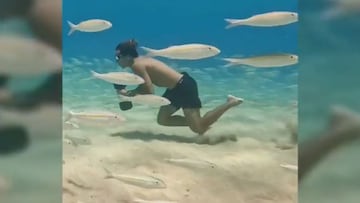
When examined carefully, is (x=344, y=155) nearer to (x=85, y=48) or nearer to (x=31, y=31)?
(x=85, y=48)

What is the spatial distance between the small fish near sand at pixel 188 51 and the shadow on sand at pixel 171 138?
0.69ft

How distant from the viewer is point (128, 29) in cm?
178

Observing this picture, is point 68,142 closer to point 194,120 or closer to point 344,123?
point 194,120

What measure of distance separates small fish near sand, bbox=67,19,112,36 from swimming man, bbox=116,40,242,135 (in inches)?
2.6

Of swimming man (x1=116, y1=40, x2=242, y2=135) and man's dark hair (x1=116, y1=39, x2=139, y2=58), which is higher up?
man's dark hair (x1=116, y1=39, x2=139, y2=58)

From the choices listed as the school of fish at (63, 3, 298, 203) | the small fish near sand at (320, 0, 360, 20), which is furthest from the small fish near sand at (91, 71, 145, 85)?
the small fish near sand at (320, 0, 360, 20)

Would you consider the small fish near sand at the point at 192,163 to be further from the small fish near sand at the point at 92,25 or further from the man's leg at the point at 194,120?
the small fish near sand at the point at 92,25

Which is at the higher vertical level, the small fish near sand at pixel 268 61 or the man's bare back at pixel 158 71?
the small fish near sand at pixel 268 61

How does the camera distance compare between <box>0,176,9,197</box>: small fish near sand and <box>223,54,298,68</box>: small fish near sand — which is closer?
<box>223,54,298,68</box>: small fish near sand

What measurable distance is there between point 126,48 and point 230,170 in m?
0.42

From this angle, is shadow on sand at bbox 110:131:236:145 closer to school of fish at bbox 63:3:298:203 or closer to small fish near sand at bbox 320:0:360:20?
school of fish at bbox 63:3:298:203

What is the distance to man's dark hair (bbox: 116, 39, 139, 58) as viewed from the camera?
5.86ft

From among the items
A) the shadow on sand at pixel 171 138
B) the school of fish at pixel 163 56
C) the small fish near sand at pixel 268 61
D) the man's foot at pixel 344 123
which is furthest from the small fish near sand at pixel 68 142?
the man's foot at pixel 344 123

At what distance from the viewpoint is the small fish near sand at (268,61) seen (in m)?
1.74
